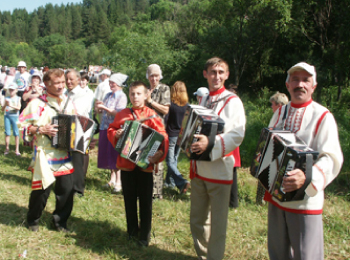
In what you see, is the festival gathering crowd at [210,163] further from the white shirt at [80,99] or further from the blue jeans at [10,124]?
the blue jeans at [10,124]

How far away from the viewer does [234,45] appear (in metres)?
15.3

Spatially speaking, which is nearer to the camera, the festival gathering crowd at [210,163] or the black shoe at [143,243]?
the festival gathering crowd at [210,163]

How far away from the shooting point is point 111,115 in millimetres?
5074

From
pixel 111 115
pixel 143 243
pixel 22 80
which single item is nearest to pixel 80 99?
pixel 111 115

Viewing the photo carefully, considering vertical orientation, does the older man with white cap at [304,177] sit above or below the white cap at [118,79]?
below

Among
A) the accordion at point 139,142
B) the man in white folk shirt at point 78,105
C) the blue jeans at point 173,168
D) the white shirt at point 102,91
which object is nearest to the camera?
the accordion at point 139,142

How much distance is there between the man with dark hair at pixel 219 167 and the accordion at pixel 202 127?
95 millimetres

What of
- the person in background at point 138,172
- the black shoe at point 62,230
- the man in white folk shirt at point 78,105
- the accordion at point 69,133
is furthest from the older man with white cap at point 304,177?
the man in white folk shirt at point 78,105

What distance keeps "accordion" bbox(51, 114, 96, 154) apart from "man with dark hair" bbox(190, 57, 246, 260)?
4.50 ft

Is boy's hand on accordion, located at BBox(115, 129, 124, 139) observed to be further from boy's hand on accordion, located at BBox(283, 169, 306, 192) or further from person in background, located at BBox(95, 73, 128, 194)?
boy's hand on accordion, located at BBox(283, 169, 306, 192)

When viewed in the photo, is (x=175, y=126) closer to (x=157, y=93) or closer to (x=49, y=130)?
(x=157, y=93)

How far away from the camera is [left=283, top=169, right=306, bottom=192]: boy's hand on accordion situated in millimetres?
2092

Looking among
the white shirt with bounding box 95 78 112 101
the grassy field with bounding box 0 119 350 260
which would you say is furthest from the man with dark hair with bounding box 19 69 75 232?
the white shirt with bounding box 95 78 112 101

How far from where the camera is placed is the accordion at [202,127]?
8.71 ft
